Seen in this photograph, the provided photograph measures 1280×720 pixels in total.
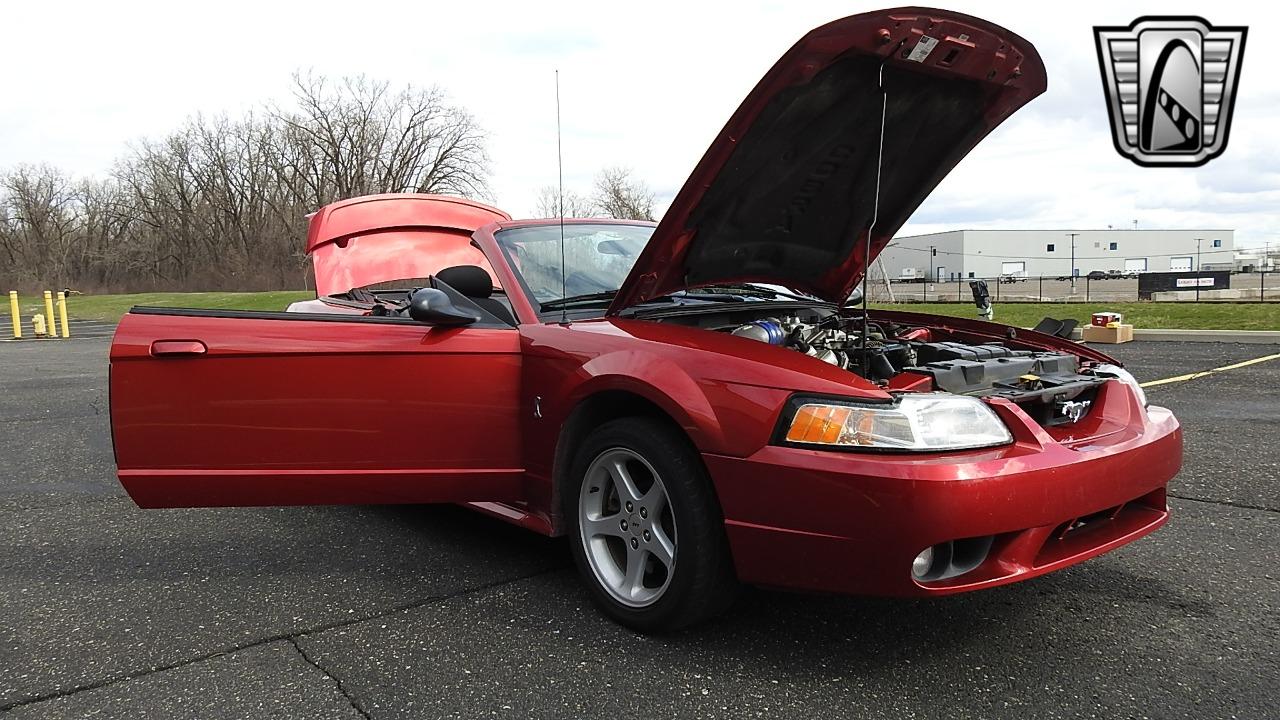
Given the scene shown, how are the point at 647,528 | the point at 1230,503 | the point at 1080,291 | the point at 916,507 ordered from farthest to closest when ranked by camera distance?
the point at 1080,291, the point at 1230,503, the point at 647,528, the point at 916,507

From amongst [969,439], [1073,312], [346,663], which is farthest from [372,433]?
[1073,312]

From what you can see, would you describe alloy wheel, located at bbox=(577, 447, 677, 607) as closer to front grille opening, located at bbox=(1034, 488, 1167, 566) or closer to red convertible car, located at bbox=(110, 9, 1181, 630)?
red convertible car, located at bbox=(110, 9, 1181, 630)

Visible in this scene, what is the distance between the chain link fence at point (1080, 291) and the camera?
28.1 metres

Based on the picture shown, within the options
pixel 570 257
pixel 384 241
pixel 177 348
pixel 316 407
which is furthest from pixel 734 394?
pixel 384 241

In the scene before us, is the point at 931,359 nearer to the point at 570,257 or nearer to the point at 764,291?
the point at 764,291

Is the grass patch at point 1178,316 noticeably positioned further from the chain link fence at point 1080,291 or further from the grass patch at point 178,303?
the grass patch at point 178,303

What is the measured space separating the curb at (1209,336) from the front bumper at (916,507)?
1171cm

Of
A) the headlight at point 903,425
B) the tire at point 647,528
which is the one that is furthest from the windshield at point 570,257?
the headlight at point 903,425

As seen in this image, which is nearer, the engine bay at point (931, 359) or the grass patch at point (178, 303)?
the engine bay at point (931, 359)

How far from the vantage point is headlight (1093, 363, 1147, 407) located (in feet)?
9.86

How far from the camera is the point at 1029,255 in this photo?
306 feet

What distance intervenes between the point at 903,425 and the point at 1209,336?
13281mm

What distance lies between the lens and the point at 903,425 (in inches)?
91.2

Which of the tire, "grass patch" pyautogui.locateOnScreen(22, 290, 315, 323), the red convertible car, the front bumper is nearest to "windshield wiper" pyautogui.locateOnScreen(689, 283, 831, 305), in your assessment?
the red convertible car
